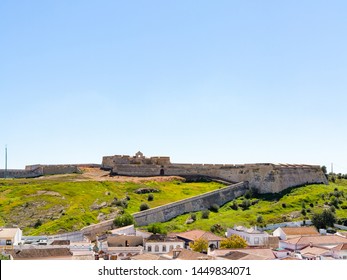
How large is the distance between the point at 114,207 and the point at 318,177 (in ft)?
87.1

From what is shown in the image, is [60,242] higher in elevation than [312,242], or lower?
lower

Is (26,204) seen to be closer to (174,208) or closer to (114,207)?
(114,207)

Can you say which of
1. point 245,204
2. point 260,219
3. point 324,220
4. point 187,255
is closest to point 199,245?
point 187,255

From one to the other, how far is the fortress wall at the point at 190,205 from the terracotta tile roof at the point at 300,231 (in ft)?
40.3

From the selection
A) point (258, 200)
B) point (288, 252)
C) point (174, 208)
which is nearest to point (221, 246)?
point (288, 252)

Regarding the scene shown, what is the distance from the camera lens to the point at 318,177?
67.9 meters

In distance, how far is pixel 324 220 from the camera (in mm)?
50125

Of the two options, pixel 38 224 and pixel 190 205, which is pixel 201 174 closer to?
pixel 190 205

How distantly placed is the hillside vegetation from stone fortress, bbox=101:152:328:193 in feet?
10.7

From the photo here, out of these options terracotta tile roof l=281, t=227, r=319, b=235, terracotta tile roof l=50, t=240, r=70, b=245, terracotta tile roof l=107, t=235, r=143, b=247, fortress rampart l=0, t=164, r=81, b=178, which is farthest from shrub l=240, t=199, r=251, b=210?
fortress rampart l=0, t=164, r=81, b=178

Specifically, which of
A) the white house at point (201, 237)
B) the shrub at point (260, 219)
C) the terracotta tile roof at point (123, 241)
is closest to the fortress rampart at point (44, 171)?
the shrub at point (260, 219)

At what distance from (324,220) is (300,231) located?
3.80m

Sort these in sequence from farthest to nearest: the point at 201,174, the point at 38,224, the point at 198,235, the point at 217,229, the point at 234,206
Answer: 1. the point at 201,174
2. the point at 234,206
3. the point at 217,229
4. the point at 38,224
5. the point at 198,235

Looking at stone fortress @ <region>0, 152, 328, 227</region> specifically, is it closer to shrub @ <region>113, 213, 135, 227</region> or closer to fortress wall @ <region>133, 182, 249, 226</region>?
fortress wall @ <region>133, 182, 249, 226</region>
